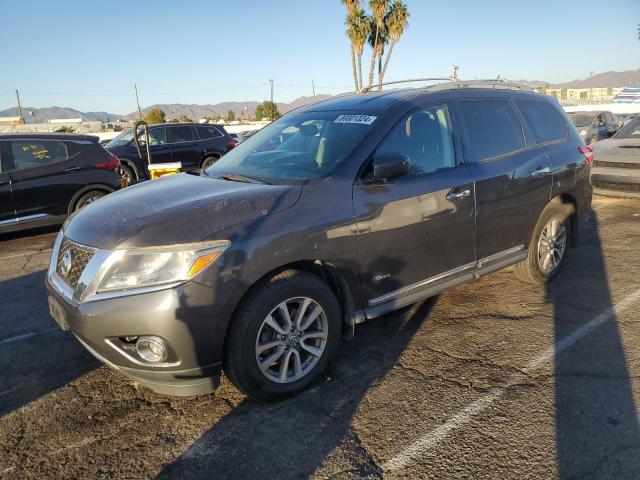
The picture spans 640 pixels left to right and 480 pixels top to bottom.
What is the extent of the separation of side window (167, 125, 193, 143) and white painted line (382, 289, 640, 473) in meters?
11.6

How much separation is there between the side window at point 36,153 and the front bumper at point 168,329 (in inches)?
222

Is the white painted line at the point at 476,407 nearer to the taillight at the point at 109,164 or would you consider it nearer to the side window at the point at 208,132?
the taillight at the point at 109,164

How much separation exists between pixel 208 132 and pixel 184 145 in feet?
3.06

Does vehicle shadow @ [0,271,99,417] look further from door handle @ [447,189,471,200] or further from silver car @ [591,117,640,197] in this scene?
silver car @ [591,117,640,197]

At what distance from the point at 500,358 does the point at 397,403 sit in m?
0.93

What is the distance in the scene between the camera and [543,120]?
4.61 meters

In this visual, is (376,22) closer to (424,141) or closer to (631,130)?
(631,130)

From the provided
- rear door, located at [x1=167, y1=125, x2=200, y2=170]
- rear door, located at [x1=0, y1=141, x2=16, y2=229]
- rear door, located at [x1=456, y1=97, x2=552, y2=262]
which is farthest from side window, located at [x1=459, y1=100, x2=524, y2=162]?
rear door, located at [x1=167, y1=125, x2=200, y2=170]

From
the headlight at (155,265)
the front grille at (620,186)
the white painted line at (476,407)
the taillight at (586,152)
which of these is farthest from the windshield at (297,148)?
the front grille at (620,186)

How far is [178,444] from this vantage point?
257 cm

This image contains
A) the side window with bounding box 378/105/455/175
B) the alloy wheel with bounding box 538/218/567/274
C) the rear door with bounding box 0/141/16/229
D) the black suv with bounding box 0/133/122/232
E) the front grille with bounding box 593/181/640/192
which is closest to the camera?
the side window with bounding box 378/105/455/175

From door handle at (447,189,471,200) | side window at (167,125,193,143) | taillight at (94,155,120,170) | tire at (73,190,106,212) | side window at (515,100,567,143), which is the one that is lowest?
tire at (73,190,106,212)

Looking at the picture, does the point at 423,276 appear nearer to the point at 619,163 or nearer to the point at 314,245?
the point at 314,245

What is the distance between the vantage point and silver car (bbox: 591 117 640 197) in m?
7.54
